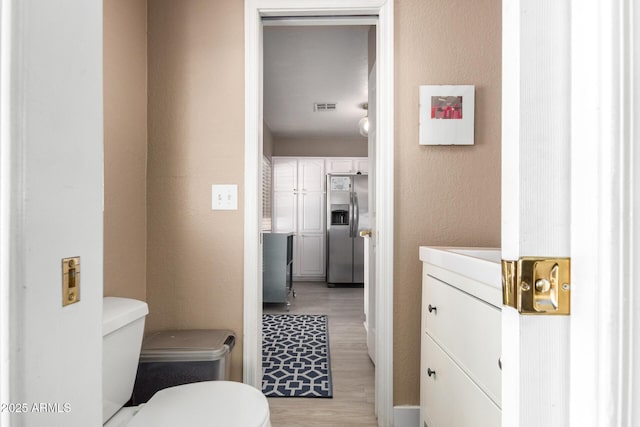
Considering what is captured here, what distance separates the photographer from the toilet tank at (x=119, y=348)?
1129 millimetres

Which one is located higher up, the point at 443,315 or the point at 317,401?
the point at 443,315

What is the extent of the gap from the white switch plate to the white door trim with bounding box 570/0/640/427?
1.63m

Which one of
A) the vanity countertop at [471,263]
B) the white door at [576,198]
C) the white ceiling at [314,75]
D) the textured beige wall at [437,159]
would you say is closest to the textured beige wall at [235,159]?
the textured beige wall at [437,159]

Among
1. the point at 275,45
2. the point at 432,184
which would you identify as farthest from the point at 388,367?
the point at 275,45

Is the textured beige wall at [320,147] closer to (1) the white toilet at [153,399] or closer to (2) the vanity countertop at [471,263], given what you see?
(2) the vanity countertop at [471,263]

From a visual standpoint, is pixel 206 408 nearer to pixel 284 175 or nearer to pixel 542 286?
pixel 542 286

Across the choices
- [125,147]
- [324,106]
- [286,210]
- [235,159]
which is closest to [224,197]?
[235,159]

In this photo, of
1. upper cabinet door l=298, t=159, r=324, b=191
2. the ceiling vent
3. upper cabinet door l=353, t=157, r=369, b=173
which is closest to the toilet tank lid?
the ceiling vent

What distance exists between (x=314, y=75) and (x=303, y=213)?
109 inches

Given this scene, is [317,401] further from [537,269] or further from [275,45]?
[275,45]

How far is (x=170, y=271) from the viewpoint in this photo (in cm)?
186

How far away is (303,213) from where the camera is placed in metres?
6.20

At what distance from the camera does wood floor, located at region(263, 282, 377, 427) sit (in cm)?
189

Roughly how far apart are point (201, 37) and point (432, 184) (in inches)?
56.0
